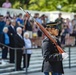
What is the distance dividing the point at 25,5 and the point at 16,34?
581 inches

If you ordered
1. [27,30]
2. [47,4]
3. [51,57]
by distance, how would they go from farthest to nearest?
[47,4]
[27,30]
[51,57]

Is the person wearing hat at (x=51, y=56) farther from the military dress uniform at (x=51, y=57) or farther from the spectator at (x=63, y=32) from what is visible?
the spectator at (x=63, y=32)

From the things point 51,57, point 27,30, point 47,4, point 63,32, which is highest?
point 47,4

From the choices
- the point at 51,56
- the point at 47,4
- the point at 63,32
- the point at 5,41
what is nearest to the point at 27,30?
the point at 63,32

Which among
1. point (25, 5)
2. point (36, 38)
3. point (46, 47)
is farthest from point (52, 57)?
point (25, 5)

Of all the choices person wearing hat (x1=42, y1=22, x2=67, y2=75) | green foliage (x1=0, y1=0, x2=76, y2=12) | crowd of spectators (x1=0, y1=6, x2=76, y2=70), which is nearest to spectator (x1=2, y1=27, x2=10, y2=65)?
crowd of spectators (x1=0, y1=6, x2=76, y2=70)

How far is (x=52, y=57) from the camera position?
680cm

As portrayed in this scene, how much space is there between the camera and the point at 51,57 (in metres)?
6.80

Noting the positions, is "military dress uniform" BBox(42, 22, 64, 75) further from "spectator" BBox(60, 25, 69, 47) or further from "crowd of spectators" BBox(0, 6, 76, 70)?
"spectator" BBox(60, 25, 69, 47)

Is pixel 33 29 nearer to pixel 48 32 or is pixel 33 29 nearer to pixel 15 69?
pixel 15 69

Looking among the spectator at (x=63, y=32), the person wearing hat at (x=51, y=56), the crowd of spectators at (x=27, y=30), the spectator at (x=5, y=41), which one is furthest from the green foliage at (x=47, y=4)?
the person wearing hat at (x=51, y=56)

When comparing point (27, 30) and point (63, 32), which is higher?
point (27, 30)

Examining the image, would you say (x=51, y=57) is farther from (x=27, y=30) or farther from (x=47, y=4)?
(x=47, y=4)

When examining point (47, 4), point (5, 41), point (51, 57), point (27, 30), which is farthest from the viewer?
point (47, 4)
